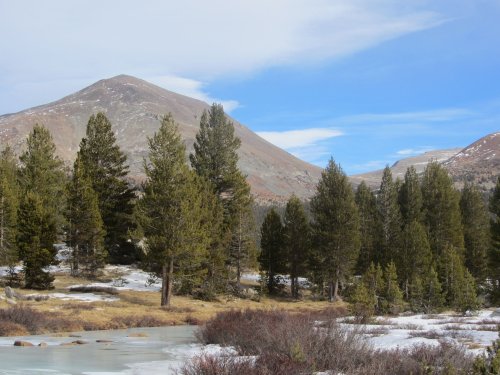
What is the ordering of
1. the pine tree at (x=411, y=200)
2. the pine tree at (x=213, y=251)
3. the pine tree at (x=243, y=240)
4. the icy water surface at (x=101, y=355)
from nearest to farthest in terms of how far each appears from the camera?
the icy water surface at (x=101, y=355) < the pine tree at (x=213, y=251) < the pine tree at (x=243, y=240) < the pine tree at (x=411, y=200)

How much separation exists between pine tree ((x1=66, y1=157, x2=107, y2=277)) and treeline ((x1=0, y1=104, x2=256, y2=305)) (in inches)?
3.2

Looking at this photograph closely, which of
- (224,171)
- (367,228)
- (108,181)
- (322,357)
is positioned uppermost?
(224,171)

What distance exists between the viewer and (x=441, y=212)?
5844cm

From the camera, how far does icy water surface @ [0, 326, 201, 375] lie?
13.4 metres

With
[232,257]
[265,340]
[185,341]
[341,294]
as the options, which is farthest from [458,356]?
[341,294]

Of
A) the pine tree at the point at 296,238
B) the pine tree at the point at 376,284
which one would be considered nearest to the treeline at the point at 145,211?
the pine tree at the point at 296,238

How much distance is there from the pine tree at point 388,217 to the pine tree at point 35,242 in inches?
1298

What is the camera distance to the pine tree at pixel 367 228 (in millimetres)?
59562

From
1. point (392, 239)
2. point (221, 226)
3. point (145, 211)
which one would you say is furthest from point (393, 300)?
point (392, 239)

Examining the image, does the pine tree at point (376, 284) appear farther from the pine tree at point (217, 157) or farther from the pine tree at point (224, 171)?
the pine tree at point (217, 157)

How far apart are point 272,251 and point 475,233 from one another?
81.2 ft

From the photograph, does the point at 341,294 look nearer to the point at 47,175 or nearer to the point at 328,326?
the point at 47,175

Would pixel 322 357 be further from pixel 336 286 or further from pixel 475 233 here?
pixel 475 233

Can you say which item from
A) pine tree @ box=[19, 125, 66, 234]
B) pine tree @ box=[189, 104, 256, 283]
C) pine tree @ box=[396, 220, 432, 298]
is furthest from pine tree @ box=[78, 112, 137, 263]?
pine tree @ box=[396, 220, 432, 298]
